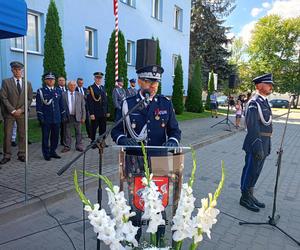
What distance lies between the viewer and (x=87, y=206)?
154cm

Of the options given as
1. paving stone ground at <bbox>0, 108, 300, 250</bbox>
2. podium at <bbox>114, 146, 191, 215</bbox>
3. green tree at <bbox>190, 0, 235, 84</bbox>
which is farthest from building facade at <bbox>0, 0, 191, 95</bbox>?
green tree at <bbox>190, 0, 235, 84</bbox>

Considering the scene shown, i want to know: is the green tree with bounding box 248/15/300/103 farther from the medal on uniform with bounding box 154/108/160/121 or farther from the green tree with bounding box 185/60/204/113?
the medal on uniform with bounding box 154/108/160/121

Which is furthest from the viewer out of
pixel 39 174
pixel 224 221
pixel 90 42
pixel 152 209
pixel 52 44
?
pixel 90 42

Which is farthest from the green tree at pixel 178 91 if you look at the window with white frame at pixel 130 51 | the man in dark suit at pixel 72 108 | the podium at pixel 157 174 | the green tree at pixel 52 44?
the podium at pixel 157 174

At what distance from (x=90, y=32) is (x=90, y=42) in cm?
46

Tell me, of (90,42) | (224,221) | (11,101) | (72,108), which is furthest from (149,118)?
(90,42)

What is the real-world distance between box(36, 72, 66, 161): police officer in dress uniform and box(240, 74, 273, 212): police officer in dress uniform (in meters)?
4.24

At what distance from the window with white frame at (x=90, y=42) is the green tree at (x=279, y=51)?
3575cm

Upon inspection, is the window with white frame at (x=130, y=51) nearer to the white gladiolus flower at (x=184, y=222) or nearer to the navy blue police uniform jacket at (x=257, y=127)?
the navy blue police uniform jacket at (x=257, y=127)

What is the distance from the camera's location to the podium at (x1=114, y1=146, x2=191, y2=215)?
245 centimetres

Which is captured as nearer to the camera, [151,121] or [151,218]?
[151,218]

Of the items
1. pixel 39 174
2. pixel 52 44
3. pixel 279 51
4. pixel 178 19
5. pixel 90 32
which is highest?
pixel 279 51

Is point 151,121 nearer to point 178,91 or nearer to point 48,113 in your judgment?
point 48,113

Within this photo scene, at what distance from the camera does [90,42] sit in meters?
14.6
